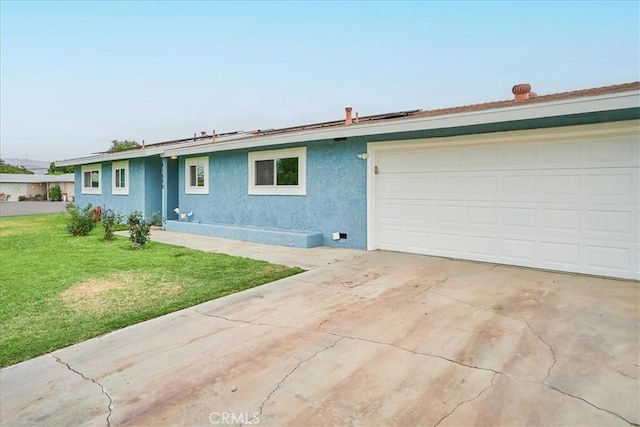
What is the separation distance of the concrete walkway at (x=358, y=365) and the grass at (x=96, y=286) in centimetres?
43

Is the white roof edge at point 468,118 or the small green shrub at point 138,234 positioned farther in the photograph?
the small green shrub at point 138,234

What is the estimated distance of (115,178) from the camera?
1673 cm

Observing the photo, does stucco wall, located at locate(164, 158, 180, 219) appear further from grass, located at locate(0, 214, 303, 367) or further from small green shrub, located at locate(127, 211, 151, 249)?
small green shrub, located at locate(127, 211, 151, 249)

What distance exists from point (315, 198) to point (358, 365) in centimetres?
667

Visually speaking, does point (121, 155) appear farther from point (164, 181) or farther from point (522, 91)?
point (522, 91)

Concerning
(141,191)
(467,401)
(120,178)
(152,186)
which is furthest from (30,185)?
(467,401)

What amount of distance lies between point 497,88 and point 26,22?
1799 cm

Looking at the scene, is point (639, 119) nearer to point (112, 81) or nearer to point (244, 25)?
point (244, 25)

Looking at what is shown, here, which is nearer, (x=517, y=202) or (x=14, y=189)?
(x=517, y=202)

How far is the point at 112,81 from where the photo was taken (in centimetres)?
1773

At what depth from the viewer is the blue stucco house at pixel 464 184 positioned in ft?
19.2

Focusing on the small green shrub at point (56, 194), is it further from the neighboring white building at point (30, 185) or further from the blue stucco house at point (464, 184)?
the blue stucco house at point (464, 184)

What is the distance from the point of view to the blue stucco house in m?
5.86

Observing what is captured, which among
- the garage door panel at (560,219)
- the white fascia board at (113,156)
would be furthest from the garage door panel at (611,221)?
the white fascia board at (113,156)
